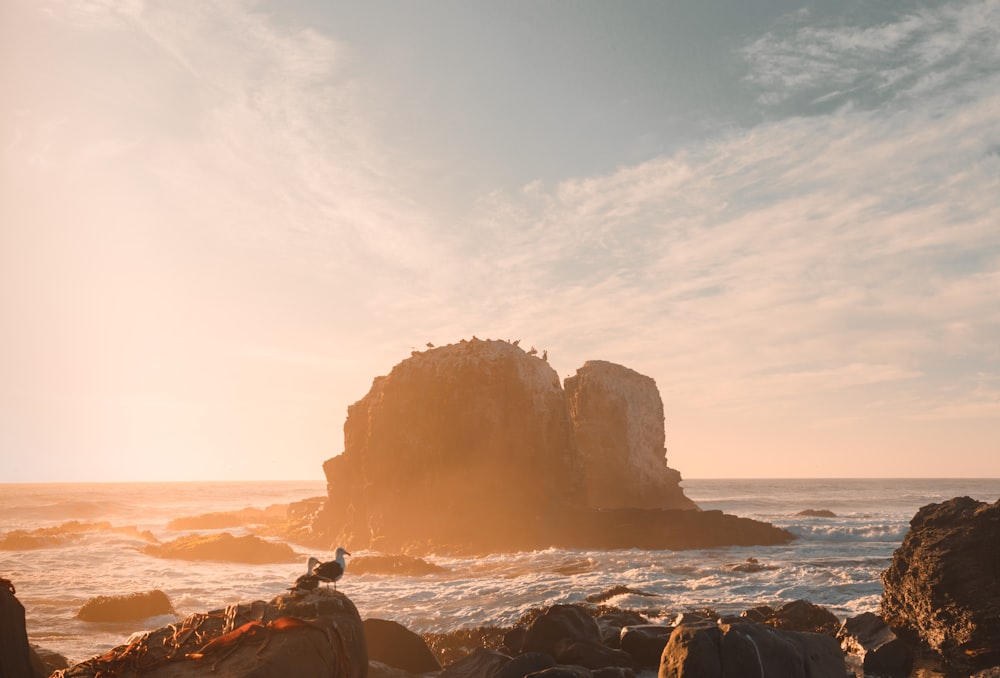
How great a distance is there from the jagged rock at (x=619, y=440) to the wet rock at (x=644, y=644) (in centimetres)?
3945

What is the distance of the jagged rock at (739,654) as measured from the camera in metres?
11.1

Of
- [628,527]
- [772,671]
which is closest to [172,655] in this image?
[772,671]

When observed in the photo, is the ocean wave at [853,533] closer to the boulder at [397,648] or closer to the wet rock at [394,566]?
the wet rock at [394,566]

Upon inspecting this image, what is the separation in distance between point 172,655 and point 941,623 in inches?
Result: 596

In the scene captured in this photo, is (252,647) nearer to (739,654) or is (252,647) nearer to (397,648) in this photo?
(739,654)

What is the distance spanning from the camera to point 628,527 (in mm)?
42156

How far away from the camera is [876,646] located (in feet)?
53.2

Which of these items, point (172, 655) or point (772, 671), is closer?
point (172, 655)

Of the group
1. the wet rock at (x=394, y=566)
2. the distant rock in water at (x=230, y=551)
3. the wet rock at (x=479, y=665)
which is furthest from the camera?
the distant rock in water at (x=230, y=551)

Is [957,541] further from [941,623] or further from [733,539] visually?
[733,539]

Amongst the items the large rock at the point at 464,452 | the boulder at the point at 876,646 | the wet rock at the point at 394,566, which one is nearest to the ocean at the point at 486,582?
the wet rock at the point at 394,566

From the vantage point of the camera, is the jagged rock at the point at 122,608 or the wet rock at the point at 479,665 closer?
the wet rock at the point at 479,665

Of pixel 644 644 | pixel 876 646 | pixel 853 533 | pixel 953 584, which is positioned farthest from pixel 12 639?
pixel 853 533

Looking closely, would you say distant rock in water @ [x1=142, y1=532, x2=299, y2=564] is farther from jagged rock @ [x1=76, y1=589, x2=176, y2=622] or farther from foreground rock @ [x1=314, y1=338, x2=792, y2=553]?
jagged rock @ [x1=76, y1=589, x2=176, y2=622]
